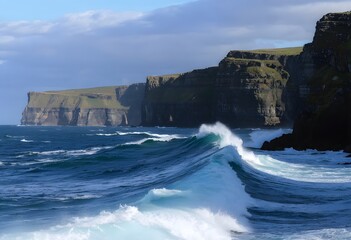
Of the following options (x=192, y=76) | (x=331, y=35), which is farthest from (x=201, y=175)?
Answer: (x=192, y=76)

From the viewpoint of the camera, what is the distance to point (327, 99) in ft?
171

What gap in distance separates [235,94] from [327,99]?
9517 cm

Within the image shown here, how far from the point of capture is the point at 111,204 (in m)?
21.2

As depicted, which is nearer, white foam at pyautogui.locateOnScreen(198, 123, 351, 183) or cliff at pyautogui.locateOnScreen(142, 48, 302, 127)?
white foam at pyautogui.locateOnScreen(198, 123, 351, 183)

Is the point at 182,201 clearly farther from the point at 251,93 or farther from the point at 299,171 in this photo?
the point at 251,93

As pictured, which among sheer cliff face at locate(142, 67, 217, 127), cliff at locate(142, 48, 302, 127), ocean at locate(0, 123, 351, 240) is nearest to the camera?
ocean at locate(0, 123, 351, 240)

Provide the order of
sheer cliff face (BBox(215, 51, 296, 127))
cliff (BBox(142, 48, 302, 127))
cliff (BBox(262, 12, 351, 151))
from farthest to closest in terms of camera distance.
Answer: cliff (BBox(142, 48, 302, 127))
sheer cliff face (BBox(215, 51, 296, 127))
cliff (BBox(262, 12, 351, 151))

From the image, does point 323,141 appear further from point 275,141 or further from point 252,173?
point 252,173

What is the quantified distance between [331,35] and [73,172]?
37.9 meters

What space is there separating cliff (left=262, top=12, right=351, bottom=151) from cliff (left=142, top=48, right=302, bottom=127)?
221 feet

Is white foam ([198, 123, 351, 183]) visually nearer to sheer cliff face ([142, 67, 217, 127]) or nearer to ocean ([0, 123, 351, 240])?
ocean ([0, 123, 351, 240])

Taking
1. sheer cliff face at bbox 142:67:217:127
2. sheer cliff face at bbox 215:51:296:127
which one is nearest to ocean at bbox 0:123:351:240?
sheer cliff face at bbox 215:51:296:127

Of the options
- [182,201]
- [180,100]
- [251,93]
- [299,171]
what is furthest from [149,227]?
[180,100]

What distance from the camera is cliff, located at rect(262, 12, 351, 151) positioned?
47906 mm
